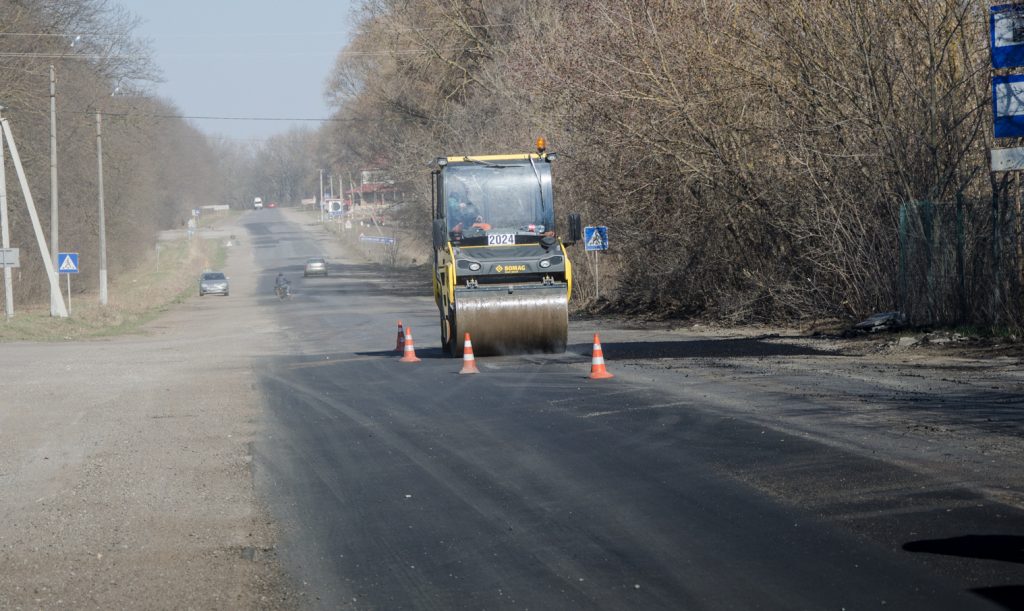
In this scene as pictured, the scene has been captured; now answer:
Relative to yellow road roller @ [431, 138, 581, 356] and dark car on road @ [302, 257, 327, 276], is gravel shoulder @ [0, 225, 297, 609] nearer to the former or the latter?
yellow road roller @ [431, 138, 581, 356]

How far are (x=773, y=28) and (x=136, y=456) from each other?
16.5 metres

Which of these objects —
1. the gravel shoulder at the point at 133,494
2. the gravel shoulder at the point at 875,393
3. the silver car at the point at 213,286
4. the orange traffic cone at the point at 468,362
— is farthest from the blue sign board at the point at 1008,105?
the silver car at the point at 213,286

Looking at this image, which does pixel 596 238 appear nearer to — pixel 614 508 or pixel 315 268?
pixel 614 508

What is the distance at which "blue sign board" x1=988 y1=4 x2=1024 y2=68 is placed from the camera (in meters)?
16.4

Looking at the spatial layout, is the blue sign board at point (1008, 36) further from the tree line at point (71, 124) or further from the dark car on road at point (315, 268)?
the dark car on road at point (315, 268)

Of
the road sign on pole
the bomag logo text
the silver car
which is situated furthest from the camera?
the silver car

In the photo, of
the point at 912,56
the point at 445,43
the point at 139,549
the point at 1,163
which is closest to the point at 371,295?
the point at 445,43

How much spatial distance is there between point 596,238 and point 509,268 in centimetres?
1236

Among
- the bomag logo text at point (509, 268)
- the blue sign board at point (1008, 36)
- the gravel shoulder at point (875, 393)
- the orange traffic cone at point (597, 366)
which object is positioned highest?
the blue sign board at point (1008, 36)

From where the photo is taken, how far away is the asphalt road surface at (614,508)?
20.2ft

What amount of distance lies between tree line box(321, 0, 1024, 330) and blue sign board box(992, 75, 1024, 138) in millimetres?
1340

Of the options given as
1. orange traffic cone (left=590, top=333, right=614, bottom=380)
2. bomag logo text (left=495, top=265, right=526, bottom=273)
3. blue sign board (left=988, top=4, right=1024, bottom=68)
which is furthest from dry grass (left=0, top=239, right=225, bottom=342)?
blue sign board (left=988, top=4, right=1024, bottom=68)

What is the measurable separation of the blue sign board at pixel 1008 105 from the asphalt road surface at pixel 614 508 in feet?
17.9

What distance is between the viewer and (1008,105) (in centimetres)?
1644
